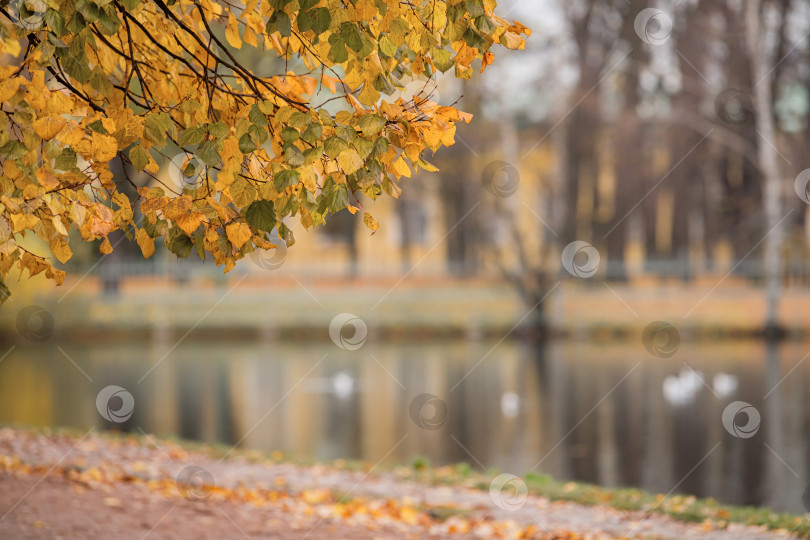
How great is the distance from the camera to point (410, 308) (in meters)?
29.2

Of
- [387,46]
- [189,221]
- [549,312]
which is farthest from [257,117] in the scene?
[549,312]

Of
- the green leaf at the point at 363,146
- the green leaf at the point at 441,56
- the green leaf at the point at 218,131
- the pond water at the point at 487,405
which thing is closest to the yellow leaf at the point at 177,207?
the green leaf at the point at 218,131

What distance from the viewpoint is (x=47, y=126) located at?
3.67 metres

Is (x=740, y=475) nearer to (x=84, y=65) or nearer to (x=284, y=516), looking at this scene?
(x=284, y=516)

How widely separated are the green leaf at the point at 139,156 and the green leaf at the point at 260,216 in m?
0.47

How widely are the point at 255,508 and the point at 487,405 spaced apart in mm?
8835

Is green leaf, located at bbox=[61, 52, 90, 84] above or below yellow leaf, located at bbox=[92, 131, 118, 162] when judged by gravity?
above

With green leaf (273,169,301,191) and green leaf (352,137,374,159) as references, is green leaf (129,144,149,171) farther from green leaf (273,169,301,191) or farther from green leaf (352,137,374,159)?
green leaf (352,137,374,159)

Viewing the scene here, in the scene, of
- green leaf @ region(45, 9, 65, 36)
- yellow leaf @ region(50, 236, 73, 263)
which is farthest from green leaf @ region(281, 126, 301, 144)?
yellow leaf @ region(50, 236, 73, 263)

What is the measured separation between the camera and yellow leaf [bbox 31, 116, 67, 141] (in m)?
3.65

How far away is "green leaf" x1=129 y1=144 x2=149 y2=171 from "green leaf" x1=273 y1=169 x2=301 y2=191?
1.87ft

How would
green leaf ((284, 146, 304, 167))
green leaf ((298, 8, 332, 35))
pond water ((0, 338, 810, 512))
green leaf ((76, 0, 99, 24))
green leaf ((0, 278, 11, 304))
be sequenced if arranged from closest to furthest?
green leaf ((76, 0, 99, 24))
green leaf ((298, 8, 332, 35))
green leaf ((284, 146, 304, 167))
green leaf ((0, 278, 11, 304))
pond water ((0, 338, 810, 512))

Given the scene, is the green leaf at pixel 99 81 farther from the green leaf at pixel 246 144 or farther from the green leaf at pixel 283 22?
the green leaf at pixel 283 22

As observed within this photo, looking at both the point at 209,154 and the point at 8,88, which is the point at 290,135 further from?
the point at 8,88
